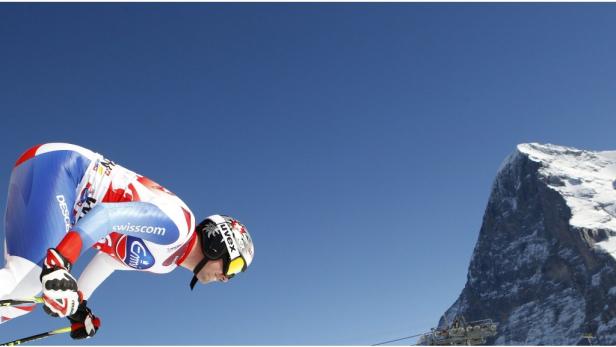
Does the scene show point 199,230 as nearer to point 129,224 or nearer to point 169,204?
point 169,204

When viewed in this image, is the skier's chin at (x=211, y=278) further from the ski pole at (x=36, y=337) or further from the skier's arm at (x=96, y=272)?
the ski pole at (x=36, y=337)

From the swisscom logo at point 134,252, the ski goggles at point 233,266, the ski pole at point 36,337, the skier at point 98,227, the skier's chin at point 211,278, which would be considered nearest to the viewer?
the skier at point 98,227

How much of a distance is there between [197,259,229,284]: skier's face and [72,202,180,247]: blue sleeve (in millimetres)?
592

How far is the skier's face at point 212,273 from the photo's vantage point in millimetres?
5457

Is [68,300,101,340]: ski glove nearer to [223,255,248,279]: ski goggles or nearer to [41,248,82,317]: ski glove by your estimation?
[223,255,248,279]: ski goggles

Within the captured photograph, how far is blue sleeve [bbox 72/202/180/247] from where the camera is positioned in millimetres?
4055

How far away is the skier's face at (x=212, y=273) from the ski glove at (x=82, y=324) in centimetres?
100

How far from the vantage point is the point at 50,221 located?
4.82 metres

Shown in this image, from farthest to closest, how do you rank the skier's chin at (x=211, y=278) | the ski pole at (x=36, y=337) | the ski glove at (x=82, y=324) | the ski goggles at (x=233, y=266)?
the skier's chin at (x=211, y=278) < the ski goggles at (x=233, y=266) < the ski glove at (x=82, y=324) < the ski pole at (x=36, y=337)

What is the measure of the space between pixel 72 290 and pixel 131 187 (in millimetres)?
1682

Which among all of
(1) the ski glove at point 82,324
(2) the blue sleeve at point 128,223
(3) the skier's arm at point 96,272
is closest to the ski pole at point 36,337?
(1) the ski glove at point 82,324

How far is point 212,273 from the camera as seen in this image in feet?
18.1

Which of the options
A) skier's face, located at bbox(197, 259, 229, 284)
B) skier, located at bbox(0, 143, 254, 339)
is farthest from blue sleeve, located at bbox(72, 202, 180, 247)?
skier's face, located at bbox(197, 259, 229, 284)

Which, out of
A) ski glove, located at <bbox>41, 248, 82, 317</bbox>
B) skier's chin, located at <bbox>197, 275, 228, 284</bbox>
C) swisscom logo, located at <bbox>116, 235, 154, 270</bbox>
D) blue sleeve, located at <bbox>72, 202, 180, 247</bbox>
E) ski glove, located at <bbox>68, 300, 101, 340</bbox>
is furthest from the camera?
skier's chin, located at <bbox>197, 275, 228, 284</bbox>
